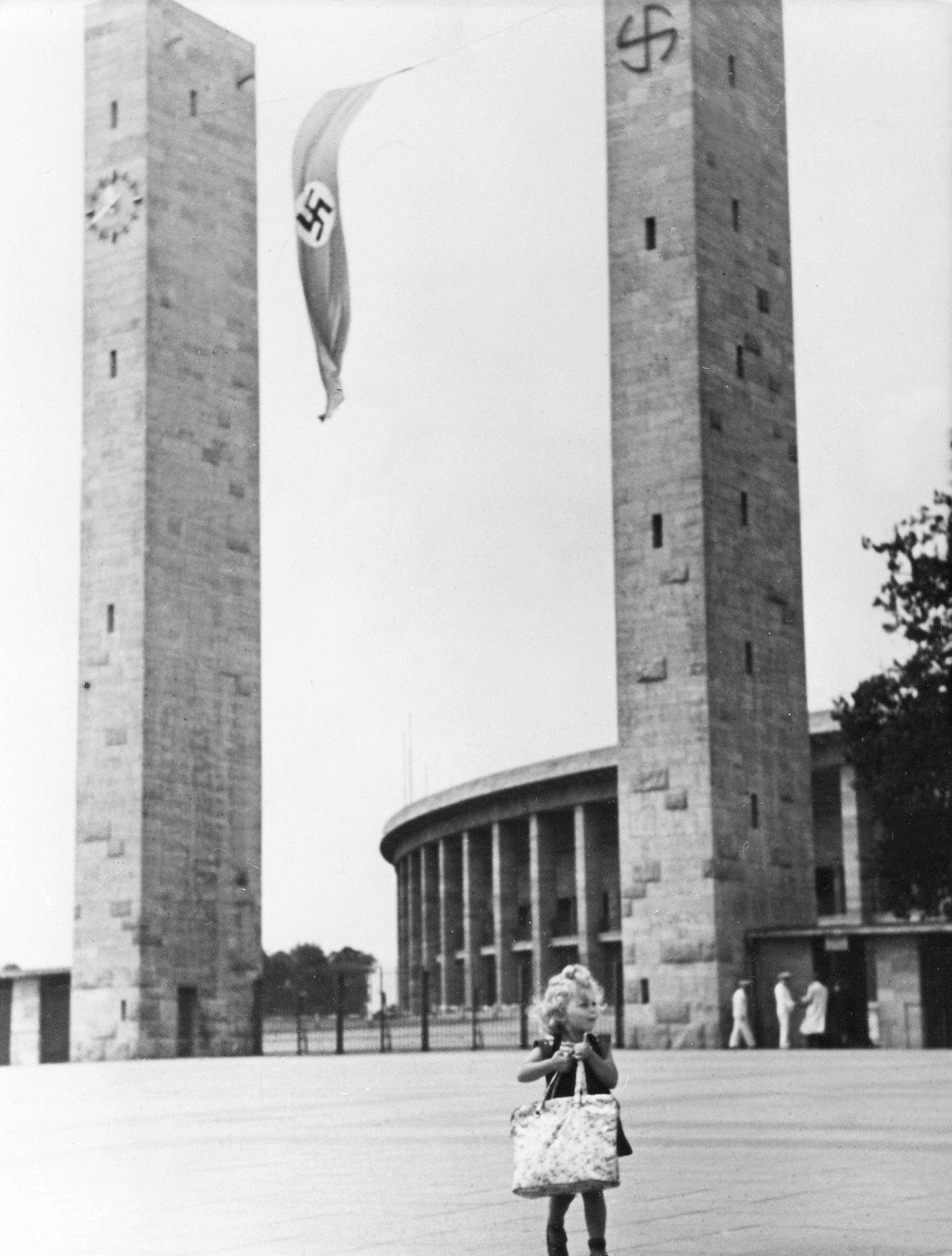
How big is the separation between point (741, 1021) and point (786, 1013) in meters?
0.90

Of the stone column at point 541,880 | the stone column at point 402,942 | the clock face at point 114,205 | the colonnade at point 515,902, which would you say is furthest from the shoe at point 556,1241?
the stone column at point 402,942

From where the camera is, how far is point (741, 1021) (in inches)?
1359

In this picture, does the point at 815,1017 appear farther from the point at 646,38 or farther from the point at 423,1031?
the point at 646,38

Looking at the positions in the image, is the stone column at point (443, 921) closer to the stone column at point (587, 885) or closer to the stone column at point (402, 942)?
the stone column at point (402, 942)

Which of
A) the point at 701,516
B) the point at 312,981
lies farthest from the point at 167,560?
the point at 312,981

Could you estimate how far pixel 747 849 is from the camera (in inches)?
1428

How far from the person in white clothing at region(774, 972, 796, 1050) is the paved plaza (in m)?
10.9

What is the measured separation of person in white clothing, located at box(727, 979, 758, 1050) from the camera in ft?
113

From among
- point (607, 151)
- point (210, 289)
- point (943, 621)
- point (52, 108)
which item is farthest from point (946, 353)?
point (52, 108)

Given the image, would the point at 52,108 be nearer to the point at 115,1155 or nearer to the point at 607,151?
the point at 607,151

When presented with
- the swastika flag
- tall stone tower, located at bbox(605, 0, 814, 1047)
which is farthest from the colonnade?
the swastika flag

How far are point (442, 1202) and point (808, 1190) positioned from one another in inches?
73.7

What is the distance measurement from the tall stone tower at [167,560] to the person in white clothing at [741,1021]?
41.9 ft

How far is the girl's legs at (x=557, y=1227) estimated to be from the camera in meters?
7.76
